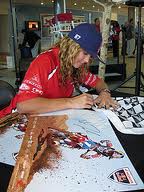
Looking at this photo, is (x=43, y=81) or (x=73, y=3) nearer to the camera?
(x=43, y=81)

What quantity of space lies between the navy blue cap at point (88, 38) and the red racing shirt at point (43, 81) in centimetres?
18

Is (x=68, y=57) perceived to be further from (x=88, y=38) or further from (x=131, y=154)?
(x=131, y=154)

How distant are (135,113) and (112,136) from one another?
0.30 metres

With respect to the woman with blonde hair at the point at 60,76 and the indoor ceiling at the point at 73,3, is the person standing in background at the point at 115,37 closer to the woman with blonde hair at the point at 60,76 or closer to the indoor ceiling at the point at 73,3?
the indoor ceiling at the point at 73,3

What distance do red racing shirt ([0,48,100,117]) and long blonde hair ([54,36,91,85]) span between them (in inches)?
0.9

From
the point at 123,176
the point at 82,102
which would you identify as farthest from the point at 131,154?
the point at 82,102

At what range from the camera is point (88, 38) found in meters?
1.23

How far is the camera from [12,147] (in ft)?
3.07

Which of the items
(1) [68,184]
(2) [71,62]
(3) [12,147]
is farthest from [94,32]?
(1) [68,184]

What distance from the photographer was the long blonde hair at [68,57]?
1.31 m

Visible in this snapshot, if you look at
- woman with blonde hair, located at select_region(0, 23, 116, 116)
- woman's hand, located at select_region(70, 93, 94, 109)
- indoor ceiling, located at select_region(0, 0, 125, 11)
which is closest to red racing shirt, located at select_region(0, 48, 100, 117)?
woman with blonde hair, located at select_region(0, 23, 116, 116)

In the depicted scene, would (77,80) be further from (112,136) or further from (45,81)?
(112,136)

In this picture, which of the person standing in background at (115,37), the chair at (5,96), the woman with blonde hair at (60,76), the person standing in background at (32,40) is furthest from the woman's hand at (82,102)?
the person standing in background at (32,40)

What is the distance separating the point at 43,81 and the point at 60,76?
0.10 meters
